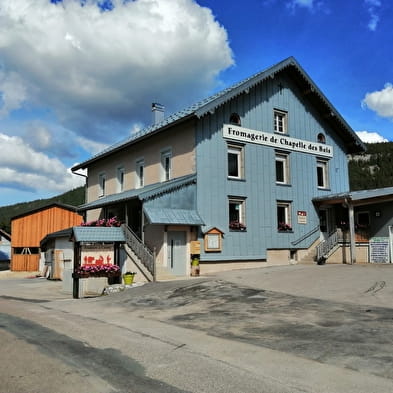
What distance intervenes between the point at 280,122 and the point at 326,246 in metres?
7.07

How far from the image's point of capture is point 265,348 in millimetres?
7207

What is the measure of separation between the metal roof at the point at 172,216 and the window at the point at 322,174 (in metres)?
9.30

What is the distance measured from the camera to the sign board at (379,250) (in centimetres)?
2136

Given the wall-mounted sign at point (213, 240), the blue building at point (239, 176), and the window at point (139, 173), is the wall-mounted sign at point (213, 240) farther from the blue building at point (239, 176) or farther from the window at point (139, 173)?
the window at point (139, 173)

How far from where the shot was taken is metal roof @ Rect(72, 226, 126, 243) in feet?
56.0

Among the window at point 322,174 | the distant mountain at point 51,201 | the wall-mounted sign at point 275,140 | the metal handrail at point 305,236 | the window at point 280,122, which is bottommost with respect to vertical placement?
the metal handrail at point 305,236

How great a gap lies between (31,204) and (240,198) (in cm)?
12403

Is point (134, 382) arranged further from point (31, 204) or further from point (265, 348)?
point (31, 204)

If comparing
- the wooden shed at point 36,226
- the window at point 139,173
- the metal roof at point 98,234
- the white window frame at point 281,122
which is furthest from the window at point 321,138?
the wooden shed at point 36,226

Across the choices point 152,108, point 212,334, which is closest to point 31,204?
point 152,108

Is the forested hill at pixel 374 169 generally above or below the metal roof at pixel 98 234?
above

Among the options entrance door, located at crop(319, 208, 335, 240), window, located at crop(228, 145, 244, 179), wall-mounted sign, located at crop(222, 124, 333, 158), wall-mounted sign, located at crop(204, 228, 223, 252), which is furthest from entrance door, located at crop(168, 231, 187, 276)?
entrance door, located at crop(319, 208, 335, 240)

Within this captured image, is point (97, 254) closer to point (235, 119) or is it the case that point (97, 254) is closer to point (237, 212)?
point (237, 212)

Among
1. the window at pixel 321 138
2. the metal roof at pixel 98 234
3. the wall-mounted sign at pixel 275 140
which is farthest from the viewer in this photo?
the window at pixel 321 138
